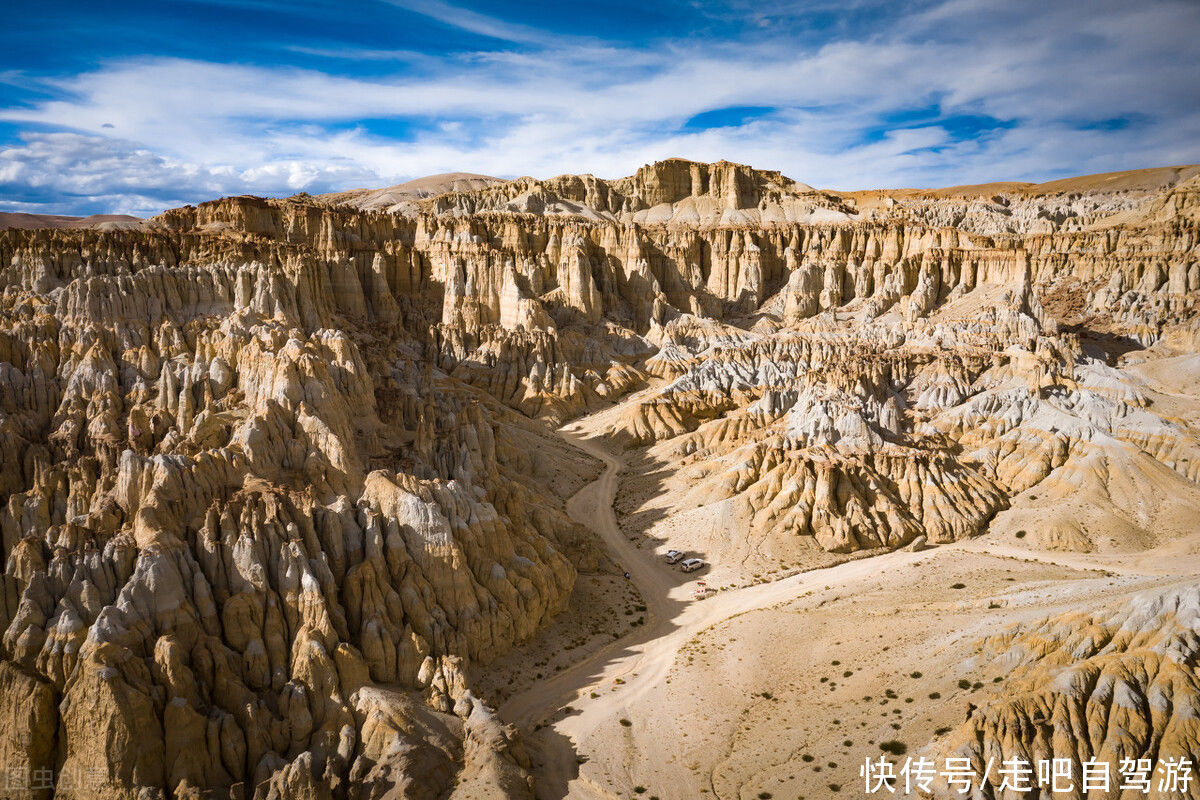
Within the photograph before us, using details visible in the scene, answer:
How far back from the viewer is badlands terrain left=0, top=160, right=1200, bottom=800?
23.4 meters

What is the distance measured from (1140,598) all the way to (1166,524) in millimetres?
31497

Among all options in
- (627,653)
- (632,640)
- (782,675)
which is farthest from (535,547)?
(782,675)

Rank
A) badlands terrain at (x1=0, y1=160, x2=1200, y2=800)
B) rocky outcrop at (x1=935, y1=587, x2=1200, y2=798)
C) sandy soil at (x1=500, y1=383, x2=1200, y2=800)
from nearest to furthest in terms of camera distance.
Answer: rocky outcrop at (x1=935, y1=587, x2=1200, y2=798) < badlands terrain at (x1=0, y1=160, x2=1200, y2=800) < sandy soil at (x1=500, y1=383, x2=1200, y2=800)

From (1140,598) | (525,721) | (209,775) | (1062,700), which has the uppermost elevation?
(1140,598)

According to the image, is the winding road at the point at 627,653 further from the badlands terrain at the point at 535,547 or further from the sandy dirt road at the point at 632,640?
the badlands terrain at the point at 535,547

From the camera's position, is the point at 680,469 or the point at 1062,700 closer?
the point at 1062,700

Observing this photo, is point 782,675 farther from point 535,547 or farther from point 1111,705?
point 535,547

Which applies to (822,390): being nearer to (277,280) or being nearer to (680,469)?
(680,469)

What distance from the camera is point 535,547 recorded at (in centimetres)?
3809

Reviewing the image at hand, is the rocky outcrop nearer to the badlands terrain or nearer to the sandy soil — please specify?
the badlands terrain

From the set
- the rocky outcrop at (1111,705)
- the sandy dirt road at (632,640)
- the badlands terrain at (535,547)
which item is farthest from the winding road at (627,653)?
the rocky outcrop at (1111,705)

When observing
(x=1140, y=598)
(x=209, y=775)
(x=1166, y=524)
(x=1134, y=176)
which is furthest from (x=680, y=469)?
(x=1134, y=176)

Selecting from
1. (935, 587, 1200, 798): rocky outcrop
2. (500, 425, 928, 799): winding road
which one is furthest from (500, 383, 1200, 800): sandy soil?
(935, 587, 1200, 798): rocky outcrop

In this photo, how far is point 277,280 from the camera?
58.7m
